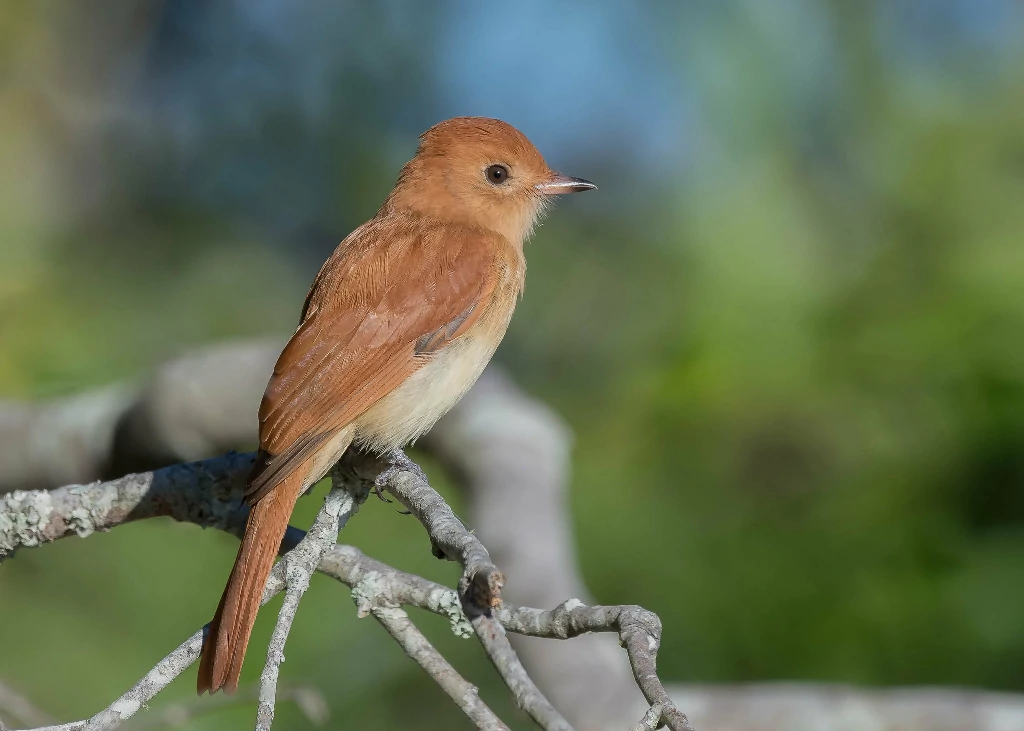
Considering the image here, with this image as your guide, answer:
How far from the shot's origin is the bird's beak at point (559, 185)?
4.15 m

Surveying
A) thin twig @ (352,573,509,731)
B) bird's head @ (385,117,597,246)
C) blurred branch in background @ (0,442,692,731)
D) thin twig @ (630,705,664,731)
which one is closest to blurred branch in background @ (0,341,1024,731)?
blurred branch in background @ (0,442,692,731)

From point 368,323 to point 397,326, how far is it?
83 millimetres

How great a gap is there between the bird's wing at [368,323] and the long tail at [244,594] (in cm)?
11

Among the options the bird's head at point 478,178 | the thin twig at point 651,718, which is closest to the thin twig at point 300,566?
the thin twig at point 651,718

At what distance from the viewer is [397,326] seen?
3496 mm

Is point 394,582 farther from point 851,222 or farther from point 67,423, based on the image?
point 851,222

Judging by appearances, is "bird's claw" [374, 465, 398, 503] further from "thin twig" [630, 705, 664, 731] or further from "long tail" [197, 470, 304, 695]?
"thin twig" [630, 705, 664, 731]

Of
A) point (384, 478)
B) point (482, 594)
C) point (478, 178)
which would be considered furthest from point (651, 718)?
point (478, 178)

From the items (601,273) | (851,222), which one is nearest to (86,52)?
(601,273)

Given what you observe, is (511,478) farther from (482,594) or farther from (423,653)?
(482,594)

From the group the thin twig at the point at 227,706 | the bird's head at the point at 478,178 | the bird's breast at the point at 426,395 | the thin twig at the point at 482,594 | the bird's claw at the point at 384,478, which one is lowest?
the thin twig at the point at 227,706

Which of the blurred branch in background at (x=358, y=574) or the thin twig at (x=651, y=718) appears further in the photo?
the blurred branch in background at (x=358, y=574)

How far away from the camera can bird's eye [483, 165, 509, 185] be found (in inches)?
161

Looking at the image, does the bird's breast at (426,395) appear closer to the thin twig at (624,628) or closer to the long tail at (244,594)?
the long tail at (244,594)
